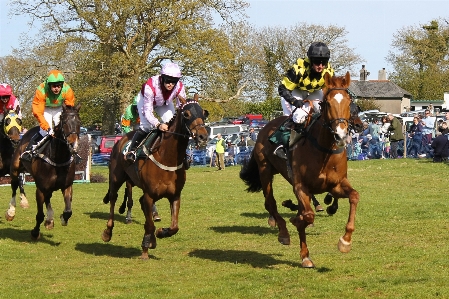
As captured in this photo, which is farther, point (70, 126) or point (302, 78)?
point (70, 126)

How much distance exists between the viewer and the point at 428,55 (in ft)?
276

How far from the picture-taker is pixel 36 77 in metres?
43.4

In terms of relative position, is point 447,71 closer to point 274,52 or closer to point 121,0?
point 274,52

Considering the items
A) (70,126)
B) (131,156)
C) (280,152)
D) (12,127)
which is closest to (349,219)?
(280,152)

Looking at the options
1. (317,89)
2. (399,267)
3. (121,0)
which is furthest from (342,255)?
(121,0)

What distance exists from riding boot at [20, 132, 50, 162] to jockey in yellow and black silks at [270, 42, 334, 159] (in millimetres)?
4471

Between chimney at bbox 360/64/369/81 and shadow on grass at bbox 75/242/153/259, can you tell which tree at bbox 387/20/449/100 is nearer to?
chimney at bbox 360/64/369/81

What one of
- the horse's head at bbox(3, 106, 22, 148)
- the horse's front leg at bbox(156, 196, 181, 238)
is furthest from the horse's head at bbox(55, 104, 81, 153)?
the horse's head at bbox(3, 106, 22, 148)

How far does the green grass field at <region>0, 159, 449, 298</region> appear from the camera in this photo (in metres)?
A: 9.24

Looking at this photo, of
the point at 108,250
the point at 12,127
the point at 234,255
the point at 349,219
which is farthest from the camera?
the point at 12,127

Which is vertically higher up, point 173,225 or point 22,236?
point 173,225

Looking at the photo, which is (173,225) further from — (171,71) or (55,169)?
(55,169)

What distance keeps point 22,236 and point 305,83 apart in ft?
22.1

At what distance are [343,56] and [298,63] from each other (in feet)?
239
